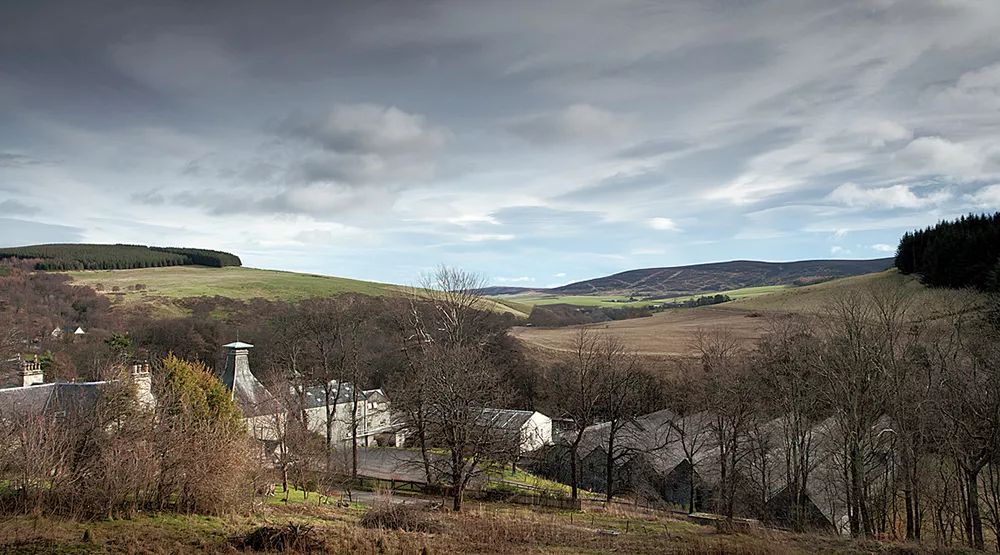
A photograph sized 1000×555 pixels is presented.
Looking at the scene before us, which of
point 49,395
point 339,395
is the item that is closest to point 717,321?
point 339,395

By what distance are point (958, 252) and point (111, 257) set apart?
129 metres

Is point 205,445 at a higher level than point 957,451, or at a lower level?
higher

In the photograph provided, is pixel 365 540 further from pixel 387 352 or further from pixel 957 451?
pixel 387 352

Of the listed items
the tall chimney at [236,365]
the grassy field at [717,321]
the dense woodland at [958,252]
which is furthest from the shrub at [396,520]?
the dense woodland at [958,252]

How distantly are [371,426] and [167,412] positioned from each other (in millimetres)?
27245

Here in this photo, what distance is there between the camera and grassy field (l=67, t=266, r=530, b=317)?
86.5 meters

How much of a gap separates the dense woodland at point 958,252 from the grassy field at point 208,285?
56242 millimetres

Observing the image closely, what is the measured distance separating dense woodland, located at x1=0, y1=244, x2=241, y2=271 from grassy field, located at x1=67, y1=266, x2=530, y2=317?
3.52m

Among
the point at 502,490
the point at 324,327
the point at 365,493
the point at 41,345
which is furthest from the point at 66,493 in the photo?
the point at 41,345

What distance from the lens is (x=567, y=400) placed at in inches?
1545

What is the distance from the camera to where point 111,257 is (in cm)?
11238

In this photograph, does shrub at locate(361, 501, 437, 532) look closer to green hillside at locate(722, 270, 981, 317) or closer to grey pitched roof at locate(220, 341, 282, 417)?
grey pitched roof at locate(220, 341, 282, 417)

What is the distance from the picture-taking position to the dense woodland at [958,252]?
2136 inches

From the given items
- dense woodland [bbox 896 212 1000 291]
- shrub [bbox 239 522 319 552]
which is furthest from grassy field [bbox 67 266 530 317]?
shrub [bbox 239 522 319 552]
